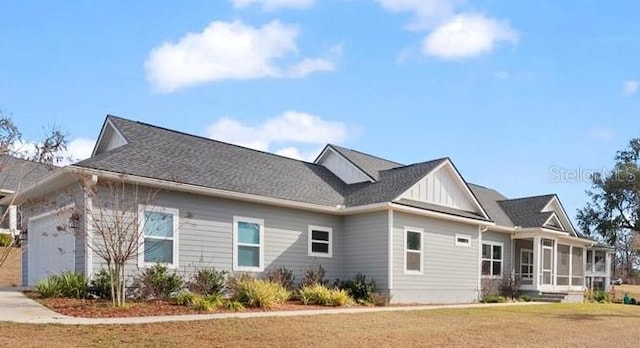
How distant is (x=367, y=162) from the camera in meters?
26.0

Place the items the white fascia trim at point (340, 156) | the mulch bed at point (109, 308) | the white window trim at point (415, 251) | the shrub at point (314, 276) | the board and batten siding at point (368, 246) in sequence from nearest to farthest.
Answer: the mulch bed at point (109, 308)
the shrub at point (314, 276)
the board and batten siding at point (368, 246)
the white window trim at point (415, 251)
the white fascia trim at point (340, 156)

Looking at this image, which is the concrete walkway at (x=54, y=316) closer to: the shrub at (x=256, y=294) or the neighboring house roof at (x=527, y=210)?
the shrub at (x=256, y=294)

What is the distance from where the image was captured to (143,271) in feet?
53.3

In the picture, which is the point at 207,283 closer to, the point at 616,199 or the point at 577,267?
the point at 577,267

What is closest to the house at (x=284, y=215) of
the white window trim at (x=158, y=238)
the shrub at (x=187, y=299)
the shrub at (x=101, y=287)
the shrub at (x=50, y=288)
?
the white window trim at (x=158, y=238)

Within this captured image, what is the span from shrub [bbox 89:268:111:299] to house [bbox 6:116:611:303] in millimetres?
441

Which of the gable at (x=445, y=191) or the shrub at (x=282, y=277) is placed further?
the gable at (x=445, y=191)

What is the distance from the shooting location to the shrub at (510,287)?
1094 inches

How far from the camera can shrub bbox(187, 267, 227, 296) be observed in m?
17.0

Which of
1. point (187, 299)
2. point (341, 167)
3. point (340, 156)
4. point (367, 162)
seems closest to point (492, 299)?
point (367, 162)

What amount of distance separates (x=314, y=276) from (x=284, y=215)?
2339 millimetres

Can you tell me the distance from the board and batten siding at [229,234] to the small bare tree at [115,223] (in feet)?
1.92

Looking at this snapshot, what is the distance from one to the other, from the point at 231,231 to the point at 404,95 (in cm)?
677

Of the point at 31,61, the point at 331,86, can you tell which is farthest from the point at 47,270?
the point at 331,86
